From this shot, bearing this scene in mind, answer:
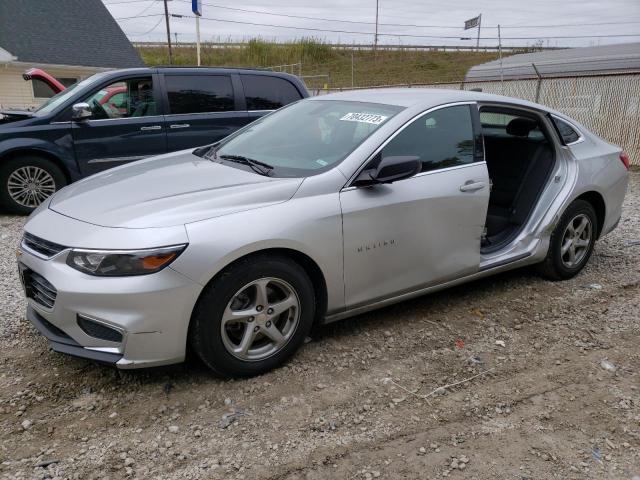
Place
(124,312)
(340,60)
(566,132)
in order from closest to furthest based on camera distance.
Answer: (124,312) < (566,132) < (340,60)

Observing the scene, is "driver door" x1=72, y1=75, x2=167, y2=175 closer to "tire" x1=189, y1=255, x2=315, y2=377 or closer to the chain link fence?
"tire" x1=189, y1=255, x2=315, y2=377

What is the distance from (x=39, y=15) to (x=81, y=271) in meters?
23.0

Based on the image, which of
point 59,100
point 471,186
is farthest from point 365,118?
point 59,100

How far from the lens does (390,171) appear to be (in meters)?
3.23

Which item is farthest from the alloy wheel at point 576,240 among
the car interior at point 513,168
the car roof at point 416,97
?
the car roof at point 416,97

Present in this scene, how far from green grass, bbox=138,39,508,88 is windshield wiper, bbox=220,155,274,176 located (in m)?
34.8

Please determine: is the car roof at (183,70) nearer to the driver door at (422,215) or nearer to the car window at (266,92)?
the car window at (266,92)

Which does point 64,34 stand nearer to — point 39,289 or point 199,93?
point 199,93

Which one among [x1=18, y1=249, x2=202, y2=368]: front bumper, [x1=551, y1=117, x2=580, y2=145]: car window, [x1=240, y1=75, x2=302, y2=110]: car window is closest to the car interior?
[x1=551, y1=117, x2=580, y2=145]: car window

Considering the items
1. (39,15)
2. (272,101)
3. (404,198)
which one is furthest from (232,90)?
(39,15)

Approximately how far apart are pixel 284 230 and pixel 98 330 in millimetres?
1068

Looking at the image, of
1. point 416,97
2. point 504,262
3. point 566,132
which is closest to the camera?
point 416,97

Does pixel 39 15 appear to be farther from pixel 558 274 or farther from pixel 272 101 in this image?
pixel 558 274

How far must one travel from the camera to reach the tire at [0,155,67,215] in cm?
669
